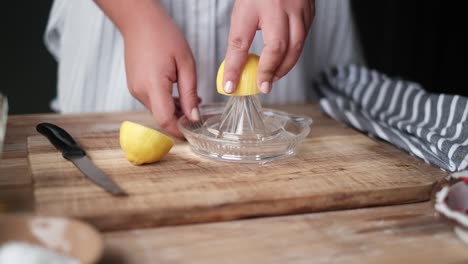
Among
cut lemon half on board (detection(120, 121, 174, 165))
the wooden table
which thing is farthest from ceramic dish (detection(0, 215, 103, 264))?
cut lemon half on board (detection(120, 121, 174, 165))

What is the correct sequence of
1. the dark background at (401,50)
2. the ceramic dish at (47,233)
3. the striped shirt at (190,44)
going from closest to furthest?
the ceramic dish at (47,233) < the striped shirt at (190,44) < the dark background at (401,50)

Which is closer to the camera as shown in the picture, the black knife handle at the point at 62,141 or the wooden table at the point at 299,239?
the wooden table at the point at 299,239

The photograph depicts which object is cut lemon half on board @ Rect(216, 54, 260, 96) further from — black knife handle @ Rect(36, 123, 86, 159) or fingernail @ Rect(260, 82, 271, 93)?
black knife handle @ Rect(36, 123, 86, 159)

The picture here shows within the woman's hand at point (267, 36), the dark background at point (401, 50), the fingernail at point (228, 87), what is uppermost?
the woman's hand at point (267, 36)

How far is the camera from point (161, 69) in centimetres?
87

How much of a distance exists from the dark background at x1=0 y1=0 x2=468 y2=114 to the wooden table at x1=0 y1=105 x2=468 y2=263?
3.56 ft

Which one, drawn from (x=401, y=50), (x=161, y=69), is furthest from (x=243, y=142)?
(x=401, y=50)

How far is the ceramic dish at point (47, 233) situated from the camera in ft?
1.58

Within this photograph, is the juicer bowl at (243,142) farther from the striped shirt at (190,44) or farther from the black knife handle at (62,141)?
the striped shirt at (190,44)

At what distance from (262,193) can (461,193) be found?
228mm

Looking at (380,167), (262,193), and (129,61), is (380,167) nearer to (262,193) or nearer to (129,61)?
(262,193)

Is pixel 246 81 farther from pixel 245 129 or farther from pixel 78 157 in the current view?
pixel 78 157

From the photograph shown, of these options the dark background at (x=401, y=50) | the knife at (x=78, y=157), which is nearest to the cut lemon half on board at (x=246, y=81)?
the knife at (x=78, y=157)

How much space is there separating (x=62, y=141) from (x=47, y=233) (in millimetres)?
314
